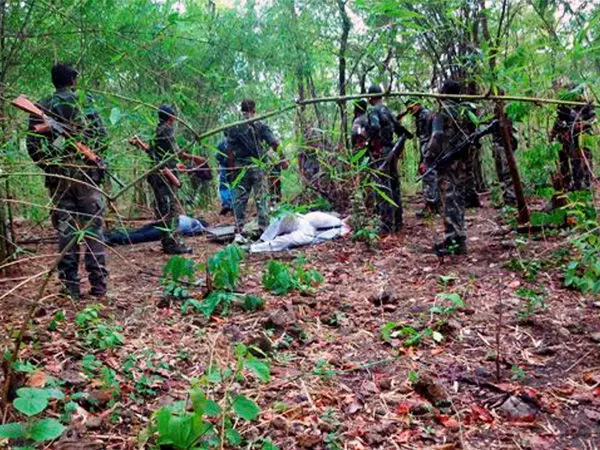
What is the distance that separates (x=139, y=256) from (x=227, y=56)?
3.48m

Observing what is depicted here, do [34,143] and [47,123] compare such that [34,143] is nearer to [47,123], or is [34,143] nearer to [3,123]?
[3,123]

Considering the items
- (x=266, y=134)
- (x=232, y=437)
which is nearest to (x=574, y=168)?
(x=266, y=134)

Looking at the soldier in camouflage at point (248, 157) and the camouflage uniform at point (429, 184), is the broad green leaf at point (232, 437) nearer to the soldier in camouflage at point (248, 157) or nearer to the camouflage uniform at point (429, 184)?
the soldier in camouflage at point (248, 157)

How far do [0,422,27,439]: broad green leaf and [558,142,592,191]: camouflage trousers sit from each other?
503cm

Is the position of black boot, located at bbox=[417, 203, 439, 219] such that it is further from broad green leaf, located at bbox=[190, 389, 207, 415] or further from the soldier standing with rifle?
broad green leaf, located at bbox=[190, 389, 207, 415]

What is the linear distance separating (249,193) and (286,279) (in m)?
2.90

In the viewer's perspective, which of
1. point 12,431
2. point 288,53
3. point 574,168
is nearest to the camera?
point 12,431

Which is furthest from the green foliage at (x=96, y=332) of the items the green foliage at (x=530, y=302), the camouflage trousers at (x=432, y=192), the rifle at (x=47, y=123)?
the camouflage trousers at (x=432, y=192)

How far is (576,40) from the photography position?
1.97 metres

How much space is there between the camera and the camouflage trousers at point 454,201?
183 inches

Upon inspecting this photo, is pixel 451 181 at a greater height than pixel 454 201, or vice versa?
pixel 451 181

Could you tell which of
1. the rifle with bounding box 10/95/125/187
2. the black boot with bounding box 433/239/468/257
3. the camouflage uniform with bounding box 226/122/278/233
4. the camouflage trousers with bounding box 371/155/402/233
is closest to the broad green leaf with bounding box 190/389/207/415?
the rifle with bounding box 10/95/125/187

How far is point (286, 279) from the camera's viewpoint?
346cm

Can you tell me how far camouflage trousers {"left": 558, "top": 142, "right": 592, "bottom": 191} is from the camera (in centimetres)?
514
